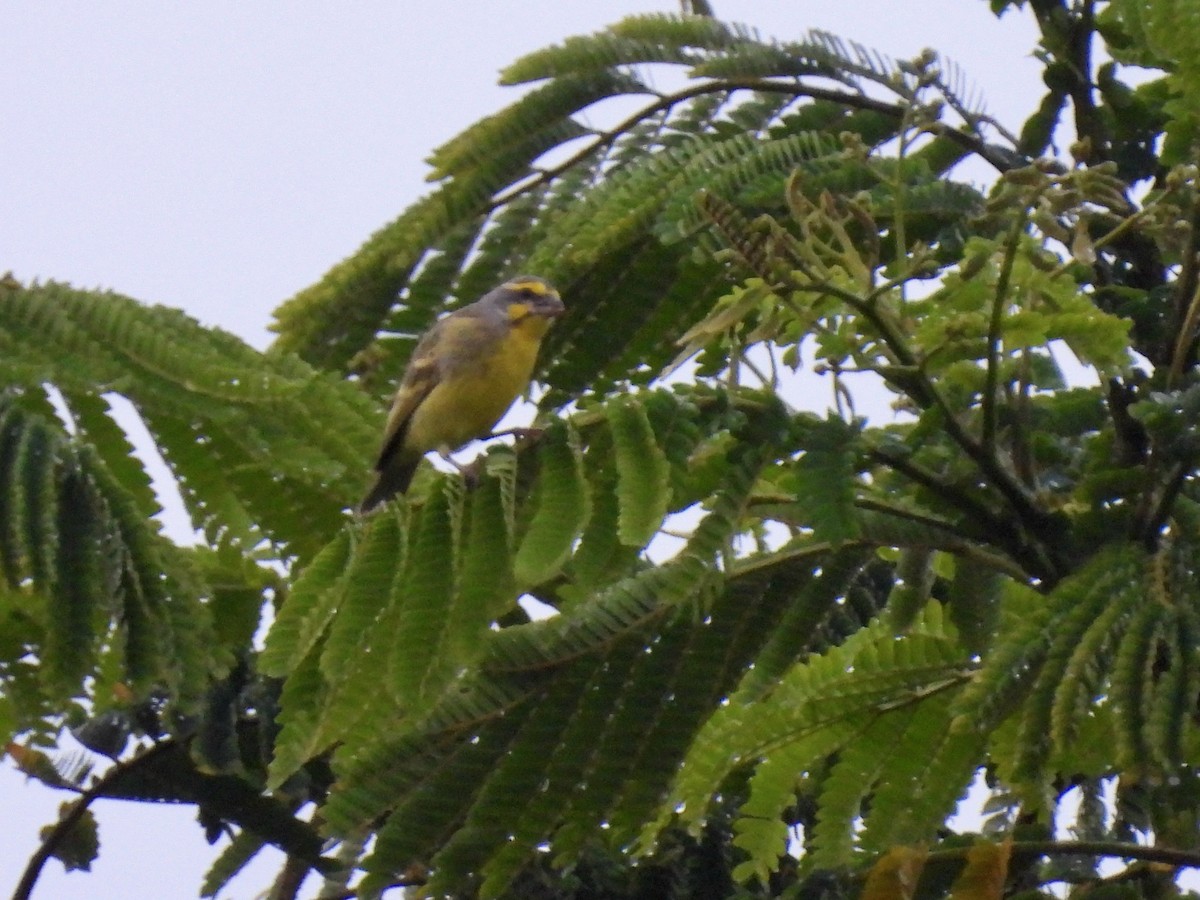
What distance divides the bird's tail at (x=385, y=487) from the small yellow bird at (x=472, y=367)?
41 cm

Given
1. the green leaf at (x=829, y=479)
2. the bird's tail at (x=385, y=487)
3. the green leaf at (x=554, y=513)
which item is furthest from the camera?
the bird's tail at (x=385, y=487)

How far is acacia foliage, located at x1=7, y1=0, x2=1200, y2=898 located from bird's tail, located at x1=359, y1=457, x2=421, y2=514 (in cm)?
4

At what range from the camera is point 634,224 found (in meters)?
4.14

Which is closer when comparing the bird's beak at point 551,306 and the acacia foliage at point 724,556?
the acacia foliage at point 724,556

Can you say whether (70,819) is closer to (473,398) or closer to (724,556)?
(473,398)

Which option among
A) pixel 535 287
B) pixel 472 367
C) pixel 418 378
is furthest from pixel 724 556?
pixel 472 367

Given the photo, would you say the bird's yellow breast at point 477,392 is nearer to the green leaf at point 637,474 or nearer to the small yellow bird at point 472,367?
the small yellow bird at point 472,367

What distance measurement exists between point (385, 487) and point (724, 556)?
0.61 meters

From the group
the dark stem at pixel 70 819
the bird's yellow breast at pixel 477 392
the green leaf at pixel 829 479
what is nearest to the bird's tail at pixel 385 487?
the green leaf at pixel 829 479

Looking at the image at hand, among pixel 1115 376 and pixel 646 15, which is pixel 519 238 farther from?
pixel 1115 376

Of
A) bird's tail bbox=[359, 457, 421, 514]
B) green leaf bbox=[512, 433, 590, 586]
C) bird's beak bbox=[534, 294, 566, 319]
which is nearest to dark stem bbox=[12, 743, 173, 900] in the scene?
bird's beak bbox=[534, 294, 566, 319]

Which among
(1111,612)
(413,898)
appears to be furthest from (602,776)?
(1111,612)

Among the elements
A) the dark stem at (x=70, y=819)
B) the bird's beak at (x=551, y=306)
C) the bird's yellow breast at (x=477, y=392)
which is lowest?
the dark stem at (x=70, y=819)

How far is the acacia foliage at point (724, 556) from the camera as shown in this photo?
106 inches
